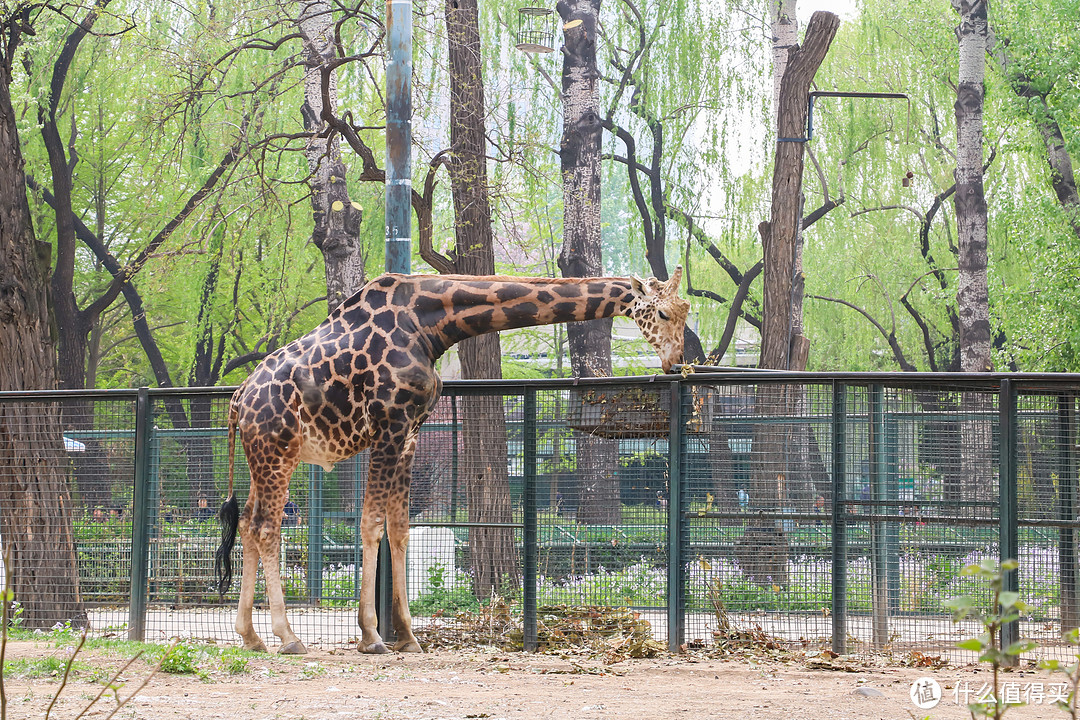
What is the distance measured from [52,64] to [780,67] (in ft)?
52.5

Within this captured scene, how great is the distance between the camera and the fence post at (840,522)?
8.02 m

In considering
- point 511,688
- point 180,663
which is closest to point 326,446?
point 180,663

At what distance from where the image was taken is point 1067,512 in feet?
25.9

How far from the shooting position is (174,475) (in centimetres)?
962

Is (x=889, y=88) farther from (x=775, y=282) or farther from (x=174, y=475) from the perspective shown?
(x=174, y=475)

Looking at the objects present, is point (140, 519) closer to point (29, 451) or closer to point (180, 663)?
point (29, 451)

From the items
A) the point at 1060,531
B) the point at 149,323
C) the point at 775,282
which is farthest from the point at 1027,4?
the point at 149,323

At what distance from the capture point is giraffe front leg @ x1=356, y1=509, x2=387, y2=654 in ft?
27.3

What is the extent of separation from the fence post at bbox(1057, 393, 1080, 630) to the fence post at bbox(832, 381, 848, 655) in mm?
1488

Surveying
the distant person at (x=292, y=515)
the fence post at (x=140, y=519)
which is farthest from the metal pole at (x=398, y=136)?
Answer: the fence post at (x=140, y=519)

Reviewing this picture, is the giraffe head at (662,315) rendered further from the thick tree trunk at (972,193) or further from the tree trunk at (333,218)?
the thick tree trunk at (972,193)

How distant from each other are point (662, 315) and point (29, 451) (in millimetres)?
6467

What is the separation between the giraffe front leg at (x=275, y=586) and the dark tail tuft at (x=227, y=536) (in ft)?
1.70

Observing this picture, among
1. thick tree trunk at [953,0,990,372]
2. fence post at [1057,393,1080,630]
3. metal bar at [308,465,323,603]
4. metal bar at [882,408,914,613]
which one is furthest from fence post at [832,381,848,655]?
thick tree trunk at [953,0,990,372]
